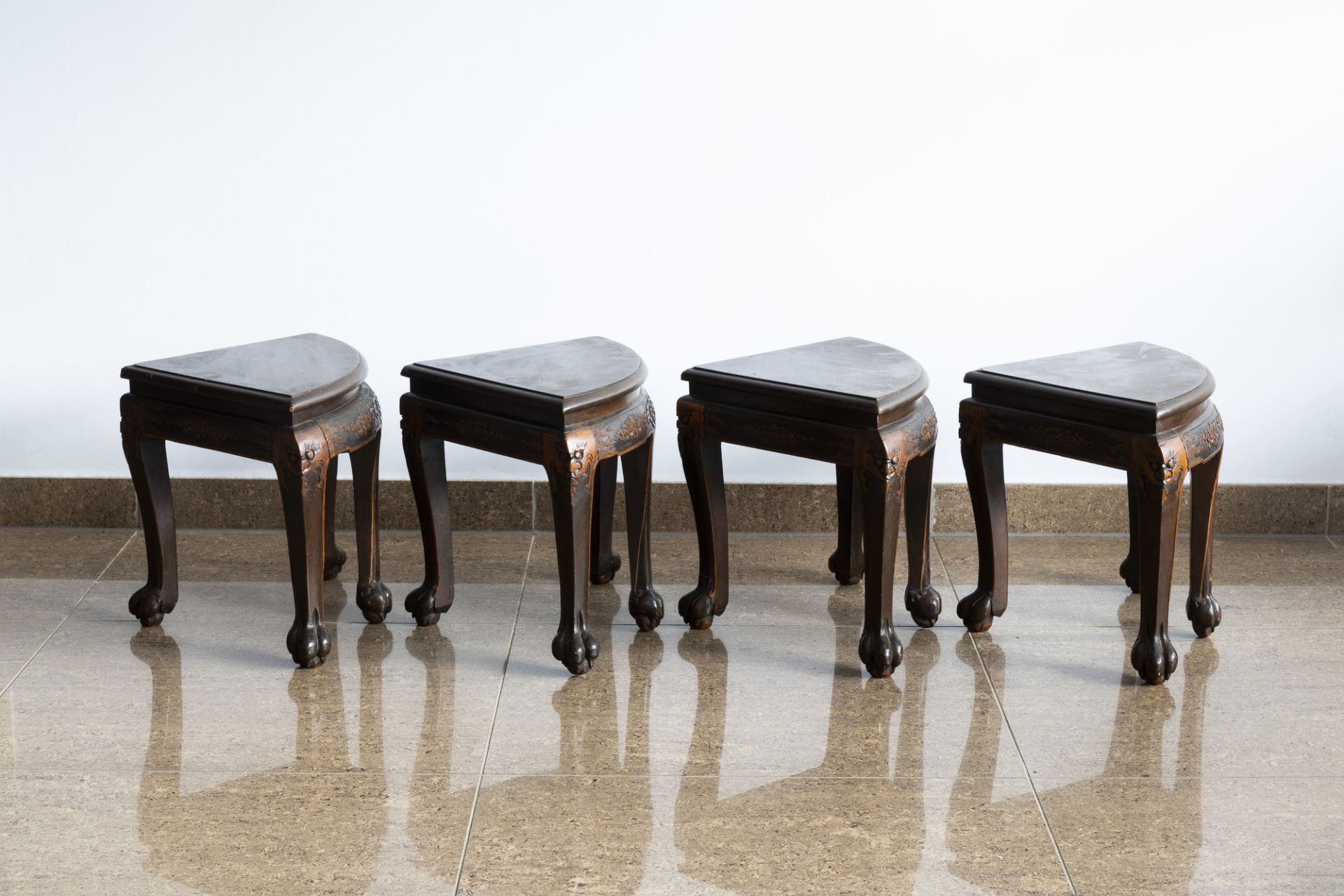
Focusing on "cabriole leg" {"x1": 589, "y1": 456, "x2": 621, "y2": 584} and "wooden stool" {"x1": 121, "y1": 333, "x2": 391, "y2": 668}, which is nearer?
"wooden stool" {"x1": 121, "y1": 333, "x2": 391, "y2": 668}

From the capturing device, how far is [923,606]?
9.03ft

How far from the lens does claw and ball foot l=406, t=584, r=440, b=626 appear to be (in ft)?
9.05

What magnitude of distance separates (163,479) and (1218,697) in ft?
6.81

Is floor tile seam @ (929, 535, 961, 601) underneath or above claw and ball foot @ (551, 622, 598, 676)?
underneath

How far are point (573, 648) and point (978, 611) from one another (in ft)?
2.74

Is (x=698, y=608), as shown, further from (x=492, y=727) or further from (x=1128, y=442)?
(x=1128, y=442)

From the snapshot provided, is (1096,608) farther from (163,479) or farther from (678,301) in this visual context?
(163,479)

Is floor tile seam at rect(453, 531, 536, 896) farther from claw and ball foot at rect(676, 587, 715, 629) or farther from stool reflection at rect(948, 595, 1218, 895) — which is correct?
stool reflection at rect(948, 595, 1218, 895)

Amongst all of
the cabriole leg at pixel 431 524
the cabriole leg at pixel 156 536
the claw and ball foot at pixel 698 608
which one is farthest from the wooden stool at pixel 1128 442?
the cabriole leg at pixel 156 536

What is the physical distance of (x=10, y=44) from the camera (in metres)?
3.16

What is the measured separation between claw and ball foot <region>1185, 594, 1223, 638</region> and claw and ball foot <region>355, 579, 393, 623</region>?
163 centimetres

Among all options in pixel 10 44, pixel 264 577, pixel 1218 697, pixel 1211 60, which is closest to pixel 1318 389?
pixel 1211 60

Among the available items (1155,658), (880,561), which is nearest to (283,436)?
(880,561)

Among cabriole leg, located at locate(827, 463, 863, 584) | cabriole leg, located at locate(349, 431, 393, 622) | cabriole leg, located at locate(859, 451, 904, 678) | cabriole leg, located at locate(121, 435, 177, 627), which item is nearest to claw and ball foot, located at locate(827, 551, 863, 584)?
cabriole leg, located at locate(827, 463, 863, 584)
